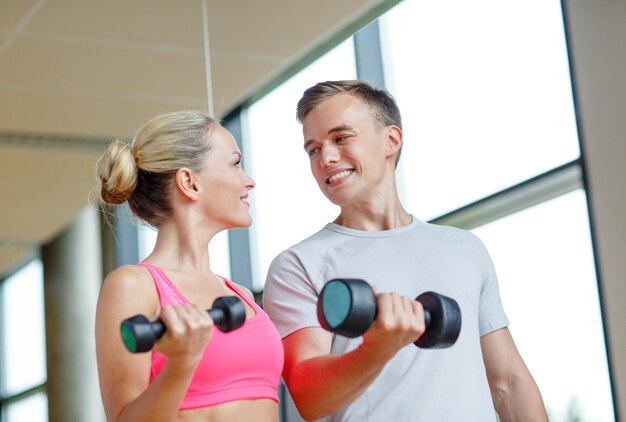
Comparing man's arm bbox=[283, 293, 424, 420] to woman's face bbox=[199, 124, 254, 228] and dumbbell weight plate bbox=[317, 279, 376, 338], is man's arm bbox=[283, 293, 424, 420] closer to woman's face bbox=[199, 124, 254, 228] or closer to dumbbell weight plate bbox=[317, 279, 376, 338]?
dumbbell weight plate bbox=[317, 279, 376, 338]

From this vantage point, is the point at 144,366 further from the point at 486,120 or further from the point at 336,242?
the point at 486,120

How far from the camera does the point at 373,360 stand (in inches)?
55.0

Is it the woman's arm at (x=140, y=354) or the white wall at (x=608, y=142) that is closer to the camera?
the woman's arm at (x=140, y=354)

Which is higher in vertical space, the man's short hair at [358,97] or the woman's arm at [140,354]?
the man's short hair at [358,97]

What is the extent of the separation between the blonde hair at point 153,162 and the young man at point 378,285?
8.6 inches

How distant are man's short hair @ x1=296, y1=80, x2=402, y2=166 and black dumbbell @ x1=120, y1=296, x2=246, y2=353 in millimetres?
719

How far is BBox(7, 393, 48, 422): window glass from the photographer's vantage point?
263 inches

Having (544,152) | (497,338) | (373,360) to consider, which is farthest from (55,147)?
(373,360)

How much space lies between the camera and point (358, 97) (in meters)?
1.92

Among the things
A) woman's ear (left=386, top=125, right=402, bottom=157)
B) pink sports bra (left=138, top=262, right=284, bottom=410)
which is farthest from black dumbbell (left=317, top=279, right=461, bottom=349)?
woman's ear (left=386, top=125, right=402, bottom=157)

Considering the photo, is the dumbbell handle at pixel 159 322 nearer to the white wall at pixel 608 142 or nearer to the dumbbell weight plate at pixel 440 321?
the dumbbell weight plate at pixel 440 321

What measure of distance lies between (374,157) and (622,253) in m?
0.88

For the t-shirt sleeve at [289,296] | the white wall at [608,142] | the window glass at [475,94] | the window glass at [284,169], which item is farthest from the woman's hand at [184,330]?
the window glass at [284,169]

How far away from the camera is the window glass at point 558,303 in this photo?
260 cm
